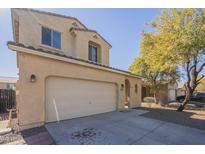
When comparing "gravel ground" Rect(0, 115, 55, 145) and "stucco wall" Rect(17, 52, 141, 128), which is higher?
"stucco wall" Rect(17, 52, 141, 128)

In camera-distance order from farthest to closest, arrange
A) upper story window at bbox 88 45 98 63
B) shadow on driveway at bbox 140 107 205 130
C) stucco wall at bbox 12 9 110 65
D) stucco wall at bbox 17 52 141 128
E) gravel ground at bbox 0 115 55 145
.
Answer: upper story window at bbox 88 45 98 63 → stucco wall at bbox 12 9 110 65 → shadow on driveway at bbox 140 107 205 130 → stucco wall at bbox 17 52 141 128 → gravel ground at bbox 0 115 55 145

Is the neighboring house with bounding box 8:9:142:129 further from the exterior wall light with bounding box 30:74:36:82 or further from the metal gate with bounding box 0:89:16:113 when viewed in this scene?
the metal gate with bounding box 0:89:16:113

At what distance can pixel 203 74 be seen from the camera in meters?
13.8

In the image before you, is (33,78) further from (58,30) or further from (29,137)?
(58,30)

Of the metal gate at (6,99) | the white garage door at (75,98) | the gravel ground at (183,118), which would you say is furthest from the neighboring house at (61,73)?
the metal gate at (6,99)

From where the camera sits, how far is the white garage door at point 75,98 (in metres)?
7.52

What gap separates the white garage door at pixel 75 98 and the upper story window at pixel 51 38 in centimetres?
380

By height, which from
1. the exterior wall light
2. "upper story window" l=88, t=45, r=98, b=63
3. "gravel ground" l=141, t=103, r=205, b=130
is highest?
"upper story window" l=88, t=45, r=98, b=63

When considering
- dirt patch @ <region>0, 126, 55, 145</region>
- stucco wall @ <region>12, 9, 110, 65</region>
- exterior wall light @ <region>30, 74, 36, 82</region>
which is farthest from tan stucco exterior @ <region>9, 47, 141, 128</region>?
stucco wall @ <region>12, 9, 110, 65</region>

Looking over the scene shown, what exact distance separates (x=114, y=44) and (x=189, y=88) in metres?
9.01

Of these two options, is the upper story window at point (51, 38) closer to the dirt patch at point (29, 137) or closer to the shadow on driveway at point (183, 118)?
the dirt patch at point (29, 137)

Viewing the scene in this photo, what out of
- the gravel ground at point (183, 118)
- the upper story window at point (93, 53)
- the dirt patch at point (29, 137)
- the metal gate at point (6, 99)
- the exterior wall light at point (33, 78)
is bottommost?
the gravel ground at point (183, 118)

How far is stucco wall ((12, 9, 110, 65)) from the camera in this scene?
972 centimetres

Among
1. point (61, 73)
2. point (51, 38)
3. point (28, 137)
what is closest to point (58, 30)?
point (51, 38)
